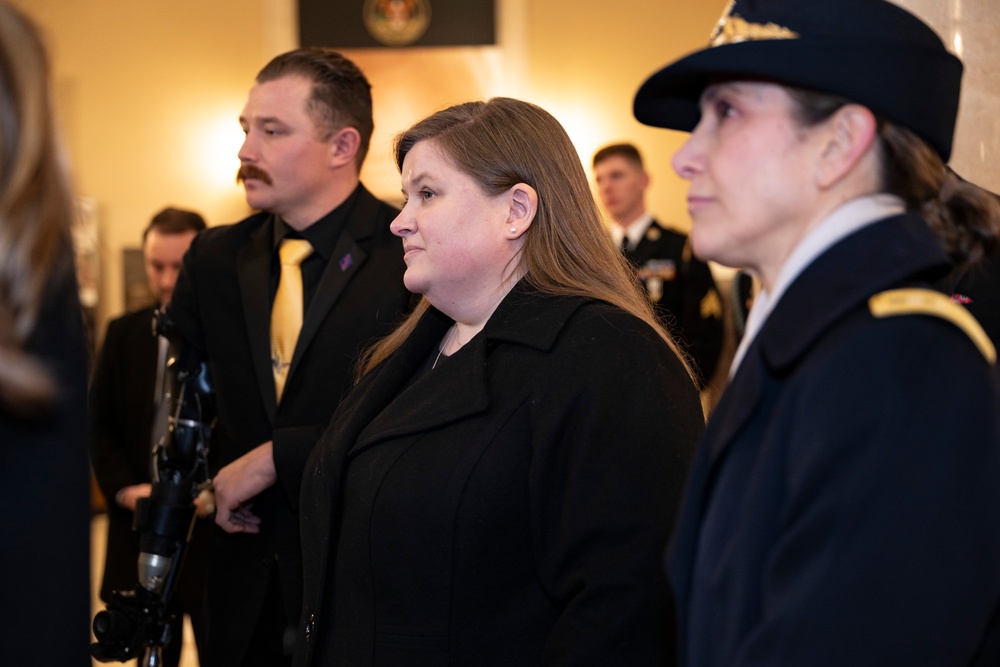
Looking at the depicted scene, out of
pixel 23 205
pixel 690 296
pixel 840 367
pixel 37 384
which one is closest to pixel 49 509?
pixel 37 384

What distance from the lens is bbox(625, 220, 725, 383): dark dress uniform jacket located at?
4922mm

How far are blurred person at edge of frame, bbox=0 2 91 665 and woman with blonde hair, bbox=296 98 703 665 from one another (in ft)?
2.37

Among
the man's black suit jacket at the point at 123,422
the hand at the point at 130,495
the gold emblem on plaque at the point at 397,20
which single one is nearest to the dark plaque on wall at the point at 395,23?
the gold emblem on plaque at the point at 397,20

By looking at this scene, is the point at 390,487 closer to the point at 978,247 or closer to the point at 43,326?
the point at 43,326

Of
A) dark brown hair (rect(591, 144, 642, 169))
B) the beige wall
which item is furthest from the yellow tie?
the beige wall

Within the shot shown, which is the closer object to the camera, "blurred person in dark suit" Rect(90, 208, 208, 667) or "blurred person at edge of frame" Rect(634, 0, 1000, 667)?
"blurred person at edge of frame" Rect(634, 0, 1000, 667)

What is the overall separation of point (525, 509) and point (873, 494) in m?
0.78

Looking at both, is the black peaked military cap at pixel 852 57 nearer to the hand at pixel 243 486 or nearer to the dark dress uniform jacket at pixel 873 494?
the dark dress uniform jacket at pixel 873 494

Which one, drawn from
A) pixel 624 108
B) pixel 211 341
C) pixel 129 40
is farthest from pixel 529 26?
pixel 211 341

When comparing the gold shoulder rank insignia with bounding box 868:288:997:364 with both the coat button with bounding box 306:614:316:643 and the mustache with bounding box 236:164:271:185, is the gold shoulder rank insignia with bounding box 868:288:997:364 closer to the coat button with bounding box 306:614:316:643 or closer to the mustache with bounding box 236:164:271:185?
the coat button with bounding box 306:614:316:643

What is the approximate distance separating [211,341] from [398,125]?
18.3ft

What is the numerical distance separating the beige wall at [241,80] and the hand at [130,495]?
4.67 meters

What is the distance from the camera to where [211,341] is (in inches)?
104

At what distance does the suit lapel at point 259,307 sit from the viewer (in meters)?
2.53
